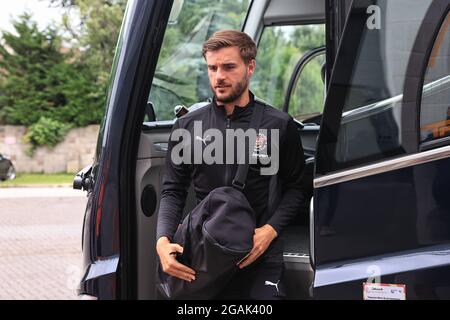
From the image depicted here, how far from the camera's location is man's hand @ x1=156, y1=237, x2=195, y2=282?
213 centimetres

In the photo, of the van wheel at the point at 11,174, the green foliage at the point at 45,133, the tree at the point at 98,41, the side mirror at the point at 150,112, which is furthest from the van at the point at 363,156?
the green foliage at the point at 45,133

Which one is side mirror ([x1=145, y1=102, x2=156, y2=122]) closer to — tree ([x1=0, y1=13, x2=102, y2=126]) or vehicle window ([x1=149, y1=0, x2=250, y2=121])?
vehicle window ([x1=149, y1=0, x2=250, y2=121])

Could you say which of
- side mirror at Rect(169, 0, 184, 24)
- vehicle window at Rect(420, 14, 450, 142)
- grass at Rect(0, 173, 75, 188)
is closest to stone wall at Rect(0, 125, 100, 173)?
grass at Rect(0, 173, 75, 188)

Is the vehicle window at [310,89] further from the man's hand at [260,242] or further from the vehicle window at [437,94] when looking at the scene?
the vehicle window at [437,94]

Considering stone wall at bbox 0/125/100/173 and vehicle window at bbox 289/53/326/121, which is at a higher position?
vehicle window at bbox 289/53/326/121

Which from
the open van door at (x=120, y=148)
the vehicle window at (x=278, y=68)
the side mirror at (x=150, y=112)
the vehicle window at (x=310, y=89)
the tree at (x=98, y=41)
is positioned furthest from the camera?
the tree at (x=98, y=41)

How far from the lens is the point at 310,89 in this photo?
5.22 metres

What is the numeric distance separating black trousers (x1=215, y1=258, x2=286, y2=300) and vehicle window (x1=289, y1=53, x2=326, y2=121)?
253 cm

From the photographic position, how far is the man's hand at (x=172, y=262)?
2127 mm

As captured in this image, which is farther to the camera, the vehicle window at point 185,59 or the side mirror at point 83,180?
the vehicle window at point 185,59

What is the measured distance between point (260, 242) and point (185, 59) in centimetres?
136

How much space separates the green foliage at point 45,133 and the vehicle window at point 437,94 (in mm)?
19159

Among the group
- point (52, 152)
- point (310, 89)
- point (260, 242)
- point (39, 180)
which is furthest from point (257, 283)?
point (52, 152)
